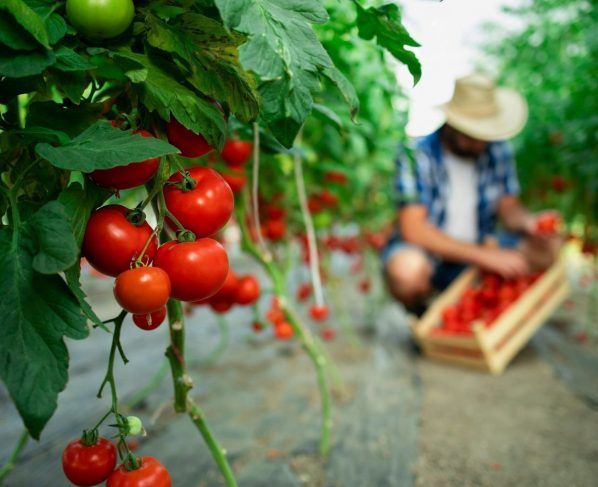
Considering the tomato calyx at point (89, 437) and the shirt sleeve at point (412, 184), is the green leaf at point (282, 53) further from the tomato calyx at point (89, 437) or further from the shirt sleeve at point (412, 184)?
the shirt sleeve at point (412, 184)

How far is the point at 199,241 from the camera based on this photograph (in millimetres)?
507

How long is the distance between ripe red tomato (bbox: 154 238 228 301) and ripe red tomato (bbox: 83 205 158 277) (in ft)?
0.09

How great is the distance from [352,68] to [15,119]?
82 cm

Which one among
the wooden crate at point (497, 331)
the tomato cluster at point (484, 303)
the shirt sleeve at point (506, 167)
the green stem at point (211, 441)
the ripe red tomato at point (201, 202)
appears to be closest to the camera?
the ripe red tomato at point (201, 202)

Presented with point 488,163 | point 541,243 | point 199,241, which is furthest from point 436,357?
point 199,241

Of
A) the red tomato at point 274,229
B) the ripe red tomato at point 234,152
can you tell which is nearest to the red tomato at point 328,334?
the red tomato at point 274,229

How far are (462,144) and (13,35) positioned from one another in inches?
95.9

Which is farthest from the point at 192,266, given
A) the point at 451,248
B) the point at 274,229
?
the point at 451,248

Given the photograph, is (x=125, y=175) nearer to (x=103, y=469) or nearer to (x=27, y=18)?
(x=27, y=18)

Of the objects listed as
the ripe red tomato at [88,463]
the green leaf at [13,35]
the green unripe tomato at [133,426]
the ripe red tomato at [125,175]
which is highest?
the green leaf at [13,35]

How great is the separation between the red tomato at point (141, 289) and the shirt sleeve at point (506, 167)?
2.57 meters

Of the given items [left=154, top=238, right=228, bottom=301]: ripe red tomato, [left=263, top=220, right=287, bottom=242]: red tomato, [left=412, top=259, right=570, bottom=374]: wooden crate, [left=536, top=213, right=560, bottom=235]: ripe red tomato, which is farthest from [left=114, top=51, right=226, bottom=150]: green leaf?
[left=536, top=213, right=560, bottom=235]: ripe red tomato

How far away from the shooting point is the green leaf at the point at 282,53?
0.43 m

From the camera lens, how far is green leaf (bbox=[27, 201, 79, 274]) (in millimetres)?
415
